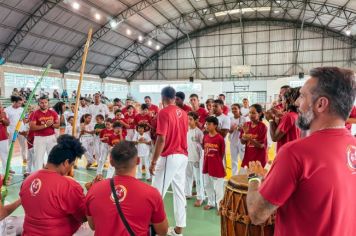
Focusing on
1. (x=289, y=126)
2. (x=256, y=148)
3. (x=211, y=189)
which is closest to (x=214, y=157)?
(x=211, y=189)

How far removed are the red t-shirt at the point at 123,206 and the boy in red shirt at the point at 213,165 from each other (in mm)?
3326

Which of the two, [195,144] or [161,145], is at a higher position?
[161,145]

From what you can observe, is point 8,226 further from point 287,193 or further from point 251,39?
point 251,39

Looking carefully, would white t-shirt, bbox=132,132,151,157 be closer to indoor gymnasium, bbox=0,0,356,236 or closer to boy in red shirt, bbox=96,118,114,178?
indoor gymnasium, bbox=0,0,356,236

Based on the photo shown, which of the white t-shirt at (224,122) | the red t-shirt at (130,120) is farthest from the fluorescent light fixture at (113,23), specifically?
the white t-shirt at (224,122)

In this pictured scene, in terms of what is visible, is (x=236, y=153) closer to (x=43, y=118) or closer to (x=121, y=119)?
(x=121, y=119)

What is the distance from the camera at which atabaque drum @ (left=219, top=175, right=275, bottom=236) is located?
9.58 ft

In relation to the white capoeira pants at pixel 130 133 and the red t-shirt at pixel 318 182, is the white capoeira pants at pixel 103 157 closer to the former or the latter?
the white capoeira pants at pixel 130 133

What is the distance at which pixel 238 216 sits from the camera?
9.97 ft

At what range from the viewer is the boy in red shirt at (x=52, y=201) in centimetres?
267

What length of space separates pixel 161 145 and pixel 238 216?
1.87 meters

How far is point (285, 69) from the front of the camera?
32.1m

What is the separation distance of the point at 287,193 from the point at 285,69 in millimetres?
32970

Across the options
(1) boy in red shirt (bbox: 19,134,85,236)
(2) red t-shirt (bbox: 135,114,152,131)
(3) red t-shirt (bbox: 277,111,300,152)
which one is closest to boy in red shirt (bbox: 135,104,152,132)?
(2) red t-shirt (bbox: 135,114,152,131)
